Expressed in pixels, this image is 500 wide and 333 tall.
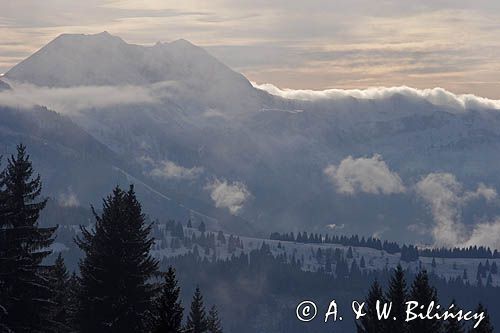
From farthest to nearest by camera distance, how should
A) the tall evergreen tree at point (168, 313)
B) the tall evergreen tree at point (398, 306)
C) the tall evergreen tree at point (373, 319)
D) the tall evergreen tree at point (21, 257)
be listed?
1. the tall evergreen tree at point (373, 319)
2. the tall evergreen tree at point (398, 306)
3. the tall evergreen tree at point (21, 257)
4. the tall evergreen tree at point (168, 313)

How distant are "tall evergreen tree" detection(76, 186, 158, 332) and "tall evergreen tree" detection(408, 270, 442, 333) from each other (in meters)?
16.7

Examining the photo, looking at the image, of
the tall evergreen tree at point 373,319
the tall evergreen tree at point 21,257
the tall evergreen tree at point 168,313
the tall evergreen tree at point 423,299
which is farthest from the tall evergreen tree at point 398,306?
the tall evergreen tree at point 168,313

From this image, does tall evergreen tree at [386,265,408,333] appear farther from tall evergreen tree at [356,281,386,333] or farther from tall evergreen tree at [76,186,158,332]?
tall evergreen tree at [76,186,158,332]

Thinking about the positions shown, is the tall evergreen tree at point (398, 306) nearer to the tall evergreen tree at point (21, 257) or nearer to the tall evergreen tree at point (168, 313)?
the tall evergreen tree at point (21, 257)

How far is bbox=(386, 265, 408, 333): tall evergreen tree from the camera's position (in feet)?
230

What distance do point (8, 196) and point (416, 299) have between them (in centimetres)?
2577

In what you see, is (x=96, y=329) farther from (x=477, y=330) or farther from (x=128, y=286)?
(x=477, y=330)

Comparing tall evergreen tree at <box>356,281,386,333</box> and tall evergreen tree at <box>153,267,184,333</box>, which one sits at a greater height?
tall evergreen tree at <box>356,281,386,333</box>

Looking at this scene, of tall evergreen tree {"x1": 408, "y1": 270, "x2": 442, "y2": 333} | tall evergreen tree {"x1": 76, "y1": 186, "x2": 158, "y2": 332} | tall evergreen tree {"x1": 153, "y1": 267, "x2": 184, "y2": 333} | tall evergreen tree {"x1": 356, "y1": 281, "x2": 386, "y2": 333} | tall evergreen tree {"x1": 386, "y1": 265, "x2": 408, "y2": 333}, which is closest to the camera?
tall evergreen tree {"x1": 153, "y1": 267, "x2": 184, "y2": 333}

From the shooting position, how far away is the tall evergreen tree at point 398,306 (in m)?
70.2

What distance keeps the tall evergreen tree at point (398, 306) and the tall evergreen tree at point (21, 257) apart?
2115cm

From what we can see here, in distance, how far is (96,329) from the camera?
61.0 metres

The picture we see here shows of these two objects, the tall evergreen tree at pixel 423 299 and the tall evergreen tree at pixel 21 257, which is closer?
the tall evergreen tree at pixel 21 257

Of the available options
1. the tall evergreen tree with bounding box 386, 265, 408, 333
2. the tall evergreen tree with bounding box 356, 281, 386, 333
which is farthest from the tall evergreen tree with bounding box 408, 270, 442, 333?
the tall evergreen tree with bounding box 356, 281, 386, 333
